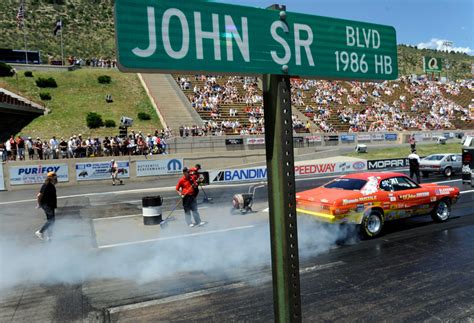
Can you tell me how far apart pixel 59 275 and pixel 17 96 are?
30.7m

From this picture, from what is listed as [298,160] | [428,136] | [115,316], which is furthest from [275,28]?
[428,136]

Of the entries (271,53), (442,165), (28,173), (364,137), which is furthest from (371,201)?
(364,137)

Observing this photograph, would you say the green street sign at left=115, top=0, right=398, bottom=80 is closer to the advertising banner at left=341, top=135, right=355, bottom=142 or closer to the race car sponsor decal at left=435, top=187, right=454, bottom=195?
the race car sponsor decal at left=435, top=187, right=454, bottom=195

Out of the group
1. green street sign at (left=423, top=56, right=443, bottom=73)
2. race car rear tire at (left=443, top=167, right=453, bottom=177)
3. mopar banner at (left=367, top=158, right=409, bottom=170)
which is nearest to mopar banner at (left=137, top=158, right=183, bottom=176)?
mopar banner at (left=367, top=158, right=409, bottom=170)

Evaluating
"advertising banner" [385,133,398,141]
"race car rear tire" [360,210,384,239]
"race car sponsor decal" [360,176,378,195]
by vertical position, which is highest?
"advertising banner" [385,133,398,141]

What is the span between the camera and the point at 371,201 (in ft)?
32.6

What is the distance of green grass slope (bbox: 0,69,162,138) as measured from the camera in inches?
1209

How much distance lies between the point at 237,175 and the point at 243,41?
20472 mm

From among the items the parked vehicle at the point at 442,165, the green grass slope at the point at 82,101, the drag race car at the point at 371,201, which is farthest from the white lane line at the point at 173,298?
the green grass slope at the point at 82,101

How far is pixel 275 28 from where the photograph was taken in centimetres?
232

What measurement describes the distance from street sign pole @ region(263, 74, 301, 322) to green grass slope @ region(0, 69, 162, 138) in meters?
29.7

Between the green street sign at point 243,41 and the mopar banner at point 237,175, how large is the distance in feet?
64.0

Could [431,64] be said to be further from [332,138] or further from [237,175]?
[237,175]

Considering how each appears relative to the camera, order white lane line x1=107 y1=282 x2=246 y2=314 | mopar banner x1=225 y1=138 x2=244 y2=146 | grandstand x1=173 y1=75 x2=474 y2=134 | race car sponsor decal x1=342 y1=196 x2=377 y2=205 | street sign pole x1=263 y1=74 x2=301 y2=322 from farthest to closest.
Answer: grandstand x1=173 y1=75 x2=474 y2=134, mopar banner x1=225 y1=138 x2=244 y2=146, race car sponsor decal x1=342 y1=196 x2=377 y2=205, white lane line x1=107 y1=282 x2=246 y2=314, street sign pole x1=263 y1=74 x2=301 y2=322
